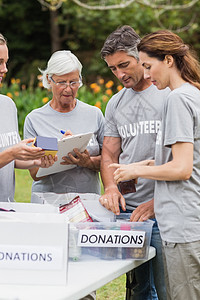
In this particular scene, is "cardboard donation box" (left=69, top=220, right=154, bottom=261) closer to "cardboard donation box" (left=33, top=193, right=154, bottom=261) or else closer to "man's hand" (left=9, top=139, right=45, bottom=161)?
"cardboard donation box" (left=33, top=193, right=154, bottom=261)

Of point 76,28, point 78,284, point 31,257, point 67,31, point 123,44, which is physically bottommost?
point 78,284

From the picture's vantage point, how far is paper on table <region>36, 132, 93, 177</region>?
2529 mm

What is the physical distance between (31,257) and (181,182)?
0.71 m

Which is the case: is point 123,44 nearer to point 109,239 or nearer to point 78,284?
point 109,239

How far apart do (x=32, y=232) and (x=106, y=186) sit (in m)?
0.93

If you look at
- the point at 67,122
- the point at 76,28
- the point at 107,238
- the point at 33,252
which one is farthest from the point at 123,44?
the point at 76,28

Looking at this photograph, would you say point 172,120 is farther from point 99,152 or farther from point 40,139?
point 99,152

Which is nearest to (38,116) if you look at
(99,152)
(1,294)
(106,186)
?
(99,152)

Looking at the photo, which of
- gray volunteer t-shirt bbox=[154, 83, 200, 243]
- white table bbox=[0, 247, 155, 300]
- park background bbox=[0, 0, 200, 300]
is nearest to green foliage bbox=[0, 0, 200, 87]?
park background bbox=[0, 0, 200, 300]

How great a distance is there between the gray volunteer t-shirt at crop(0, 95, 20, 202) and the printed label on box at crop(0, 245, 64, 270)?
83 centimetres

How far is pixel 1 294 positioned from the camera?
172 cm

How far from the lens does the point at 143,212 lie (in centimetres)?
240

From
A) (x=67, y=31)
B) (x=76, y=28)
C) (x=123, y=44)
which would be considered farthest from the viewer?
(x=67, y=31)

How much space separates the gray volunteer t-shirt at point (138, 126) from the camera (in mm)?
2518
